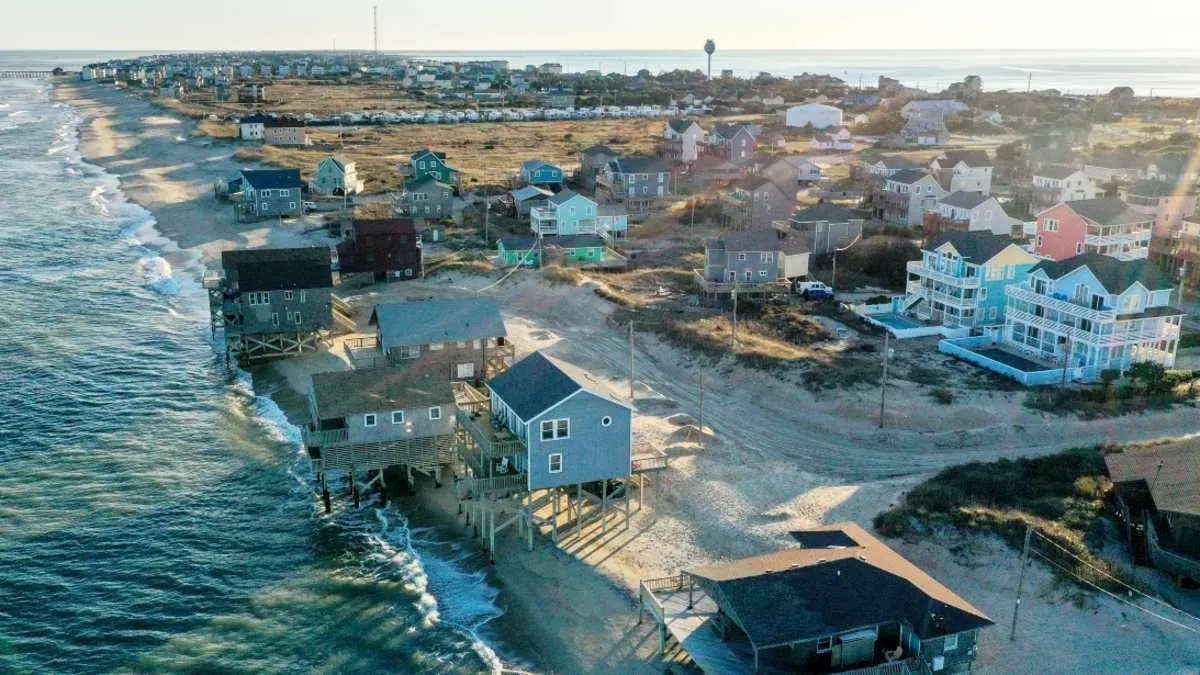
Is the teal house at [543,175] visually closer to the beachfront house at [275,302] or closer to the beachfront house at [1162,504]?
the beachfront house at [275,302]

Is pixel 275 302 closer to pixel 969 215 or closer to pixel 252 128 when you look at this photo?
pixel 969 215

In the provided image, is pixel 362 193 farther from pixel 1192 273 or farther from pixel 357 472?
pixel 1192 273

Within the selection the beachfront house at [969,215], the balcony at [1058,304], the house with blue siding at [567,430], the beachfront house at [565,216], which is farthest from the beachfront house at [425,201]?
the house with blue siding at [567,430]

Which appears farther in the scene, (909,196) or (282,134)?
(282,134)

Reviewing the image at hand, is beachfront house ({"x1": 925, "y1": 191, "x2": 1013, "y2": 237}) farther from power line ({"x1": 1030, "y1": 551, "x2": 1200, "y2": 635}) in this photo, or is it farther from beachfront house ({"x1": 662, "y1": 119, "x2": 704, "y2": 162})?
beachfront house ({"x1": 662, "y1": 119, "x2": 704, "y2": 162})

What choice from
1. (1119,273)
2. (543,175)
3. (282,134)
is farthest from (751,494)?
(282,134)

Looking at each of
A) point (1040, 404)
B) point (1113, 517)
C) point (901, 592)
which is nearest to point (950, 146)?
point (1040, 404)

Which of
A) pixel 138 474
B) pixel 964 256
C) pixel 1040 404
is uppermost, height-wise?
pixel 964 256
